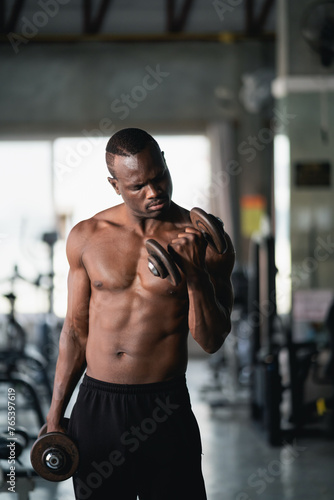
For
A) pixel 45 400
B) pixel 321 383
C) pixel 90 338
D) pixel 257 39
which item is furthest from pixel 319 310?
pixel 257 39

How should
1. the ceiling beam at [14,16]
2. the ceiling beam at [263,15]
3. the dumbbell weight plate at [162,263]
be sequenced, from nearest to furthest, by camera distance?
the dumbbell weight plate at [162,263], the ceiling beam at [14,16], the ceiling beam at [263,15]

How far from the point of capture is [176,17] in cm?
738

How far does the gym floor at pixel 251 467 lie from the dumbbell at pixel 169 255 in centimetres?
136

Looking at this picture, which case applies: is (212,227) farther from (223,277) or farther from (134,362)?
(134,362)

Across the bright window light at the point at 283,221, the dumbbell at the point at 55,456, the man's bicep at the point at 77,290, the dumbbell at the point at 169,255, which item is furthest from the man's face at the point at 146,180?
the bright window light at the point at 283,221

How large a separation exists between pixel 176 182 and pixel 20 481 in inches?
219

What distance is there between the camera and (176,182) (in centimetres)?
755

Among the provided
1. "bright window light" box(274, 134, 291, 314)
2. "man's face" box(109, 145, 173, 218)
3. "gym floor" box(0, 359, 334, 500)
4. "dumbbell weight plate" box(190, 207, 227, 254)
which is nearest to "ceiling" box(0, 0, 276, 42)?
"bright window light" box(274, 134, 291, 314)

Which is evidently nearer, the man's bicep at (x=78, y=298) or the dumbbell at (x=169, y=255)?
the dumbbell at (x=169, y=255)

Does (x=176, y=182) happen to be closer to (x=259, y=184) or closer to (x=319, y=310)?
(x=259, y=184)

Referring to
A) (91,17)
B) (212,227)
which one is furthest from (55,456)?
Result: (91,17)

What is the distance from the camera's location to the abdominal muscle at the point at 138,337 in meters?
1.51

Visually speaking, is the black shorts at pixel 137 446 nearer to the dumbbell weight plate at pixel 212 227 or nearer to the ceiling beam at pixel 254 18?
the dumbbell weight plate at pixel 212 227

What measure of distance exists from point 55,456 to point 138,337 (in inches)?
13.8
